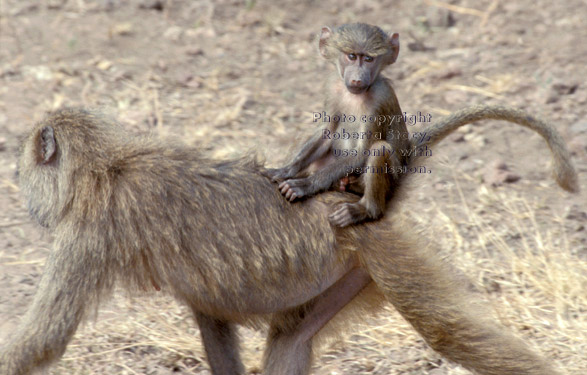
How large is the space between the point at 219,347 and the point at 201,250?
2.15 feet

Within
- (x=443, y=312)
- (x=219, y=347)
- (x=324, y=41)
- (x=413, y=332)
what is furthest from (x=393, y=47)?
(x=219, y=347)

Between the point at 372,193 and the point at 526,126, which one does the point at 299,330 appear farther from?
the point at 526,126

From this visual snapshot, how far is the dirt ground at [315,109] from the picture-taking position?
13.5 feet

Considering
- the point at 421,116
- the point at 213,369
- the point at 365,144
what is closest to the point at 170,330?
the point at 213,369

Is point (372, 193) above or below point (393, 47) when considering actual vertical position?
below

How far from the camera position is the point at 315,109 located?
635 cm

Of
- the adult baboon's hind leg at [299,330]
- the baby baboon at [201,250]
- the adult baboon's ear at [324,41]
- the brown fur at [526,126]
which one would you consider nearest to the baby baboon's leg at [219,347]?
the adult baboon's hind leg at [299,330]

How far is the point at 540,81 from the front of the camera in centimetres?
630

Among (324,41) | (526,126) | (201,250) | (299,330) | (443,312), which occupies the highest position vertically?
(324,41)

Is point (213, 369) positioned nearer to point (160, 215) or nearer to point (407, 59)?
point (160, 215)

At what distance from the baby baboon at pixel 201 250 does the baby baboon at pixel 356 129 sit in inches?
4.4

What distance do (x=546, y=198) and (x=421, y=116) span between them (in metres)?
1.24

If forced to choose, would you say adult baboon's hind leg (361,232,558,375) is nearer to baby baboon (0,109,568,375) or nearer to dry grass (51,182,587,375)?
baby baboon (0,109,568,375)

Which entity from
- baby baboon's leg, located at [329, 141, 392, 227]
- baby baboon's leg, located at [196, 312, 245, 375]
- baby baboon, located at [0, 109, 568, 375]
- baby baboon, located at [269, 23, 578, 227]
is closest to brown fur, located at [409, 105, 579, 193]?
baby baboon, located at [269, 23, 578, 227]
